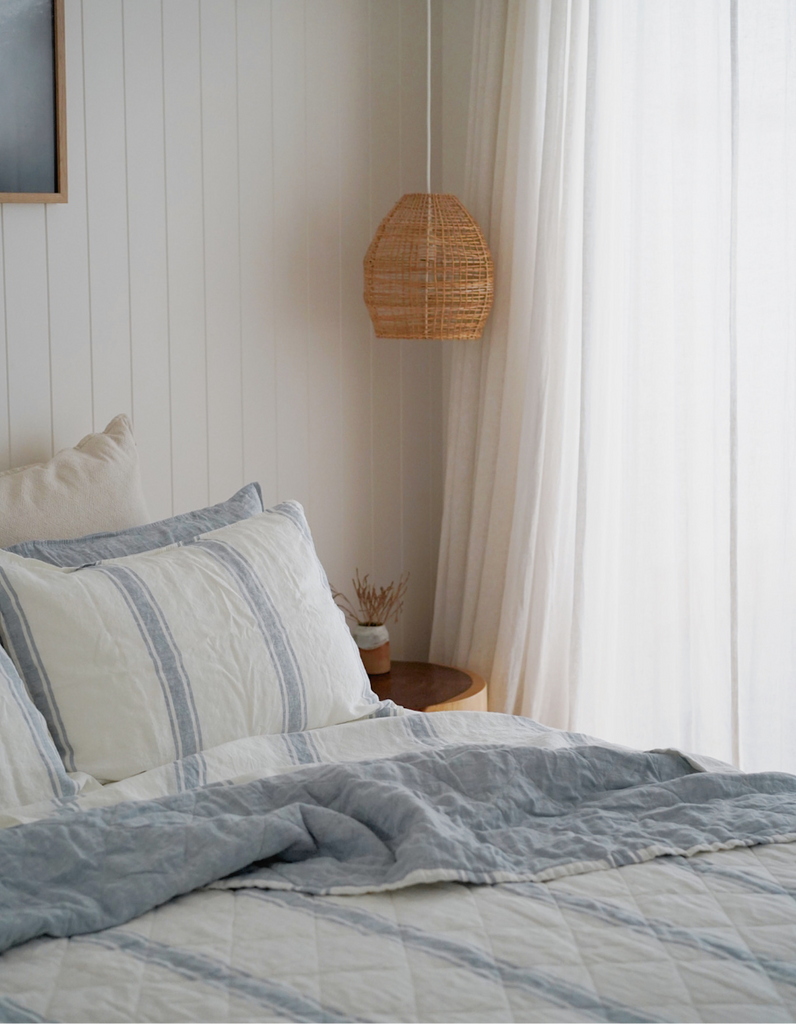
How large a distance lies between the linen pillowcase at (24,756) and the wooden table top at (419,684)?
1.03 meters

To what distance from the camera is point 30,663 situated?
5.04 ft

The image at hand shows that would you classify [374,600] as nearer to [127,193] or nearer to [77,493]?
[77,493]

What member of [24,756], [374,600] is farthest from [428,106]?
[24,756]

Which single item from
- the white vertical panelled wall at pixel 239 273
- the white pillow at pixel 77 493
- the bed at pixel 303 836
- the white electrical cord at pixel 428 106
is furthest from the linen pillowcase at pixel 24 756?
the white electrical cord at pixel 428 106

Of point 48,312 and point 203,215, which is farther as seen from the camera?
point 203,215

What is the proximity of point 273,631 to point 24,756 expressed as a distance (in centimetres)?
45

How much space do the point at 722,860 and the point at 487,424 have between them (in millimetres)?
1642

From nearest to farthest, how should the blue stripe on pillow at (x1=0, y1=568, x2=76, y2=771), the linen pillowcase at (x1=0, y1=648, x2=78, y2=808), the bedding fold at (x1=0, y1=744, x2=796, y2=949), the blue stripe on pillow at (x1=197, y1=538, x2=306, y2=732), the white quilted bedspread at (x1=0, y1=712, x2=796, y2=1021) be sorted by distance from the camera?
the white quilted bedspread at (x1=0, y1=712, x2=796, y2=1021) → the bedding fold at (x1=0, y1=744, x2=796, y2=949) → the linen pillowcase at (x1=0, y1=648, x2=78, y2=808) → the blue stripe on pillow at (x1=0, y1=568, x2=76, y2=771) → the blue stripe on pillow at (x1=197, y1=538, x2=306, y2=732)

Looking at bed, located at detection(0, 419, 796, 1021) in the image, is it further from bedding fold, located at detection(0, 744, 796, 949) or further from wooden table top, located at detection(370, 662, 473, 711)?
wooden table top, located at detection(370, 662, 473, 711)

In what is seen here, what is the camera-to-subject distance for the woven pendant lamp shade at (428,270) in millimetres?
2518

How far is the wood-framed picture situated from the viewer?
2145mm

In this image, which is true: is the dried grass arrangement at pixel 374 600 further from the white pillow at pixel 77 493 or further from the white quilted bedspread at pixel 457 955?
the white quilted bedspread at pixel 457 955

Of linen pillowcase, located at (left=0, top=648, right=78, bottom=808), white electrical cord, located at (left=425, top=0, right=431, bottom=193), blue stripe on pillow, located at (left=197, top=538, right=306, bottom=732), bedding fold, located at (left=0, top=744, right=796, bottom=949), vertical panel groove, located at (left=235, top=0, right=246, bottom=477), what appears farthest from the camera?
white electrical cord, located at (left=425, top=0, right=431, bottom=193)

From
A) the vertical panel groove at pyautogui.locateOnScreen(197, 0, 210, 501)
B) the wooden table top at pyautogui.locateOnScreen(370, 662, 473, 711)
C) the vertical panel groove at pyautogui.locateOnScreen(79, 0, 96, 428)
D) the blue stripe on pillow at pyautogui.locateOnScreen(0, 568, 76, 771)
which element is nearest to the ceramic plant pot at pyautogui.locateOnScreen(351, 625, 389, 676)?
the wooden table top at pyautogui.locateOnScreen(370, 662, 473, 711)
